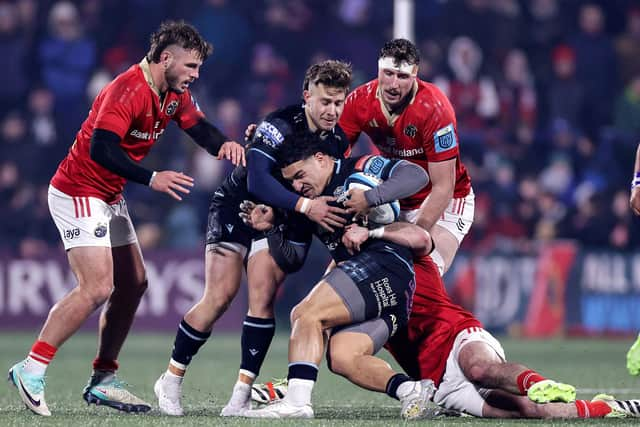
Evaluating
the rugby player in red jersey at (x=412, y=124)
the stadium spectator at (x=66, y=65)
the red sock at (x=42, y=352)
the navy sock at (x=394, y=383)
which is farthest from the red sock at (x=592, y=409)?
the stadium spectator at (x=66, y=65)

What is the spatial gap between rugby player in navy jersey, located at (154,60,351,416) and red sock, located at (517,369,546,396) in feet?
4.12

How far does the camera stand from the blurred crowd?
15570 millimetres

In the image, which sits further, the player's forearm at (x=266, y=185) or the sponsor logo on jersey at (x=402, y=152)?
the sponsor logo on jersey at (x=402, y=152)

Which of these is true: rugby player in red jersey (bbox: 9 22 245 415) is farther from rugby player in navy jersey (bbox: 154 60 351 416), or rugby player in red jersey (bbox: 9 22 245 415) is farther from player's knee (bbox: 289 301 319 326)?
player's knee (bbox: 289 301 319 326)

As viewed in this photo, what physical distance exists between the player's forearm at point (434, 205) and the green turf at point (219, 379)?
3.82 feet

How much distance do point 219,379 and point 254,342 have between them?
7.99 ft

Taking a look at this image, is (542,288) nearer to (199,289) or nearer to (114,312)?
(199,289)

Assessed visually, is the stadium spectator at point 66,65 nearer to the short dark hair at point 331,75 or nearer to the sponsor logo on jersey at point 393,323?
the short dark hair at point 331,75

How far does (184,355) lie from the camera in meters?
7.12

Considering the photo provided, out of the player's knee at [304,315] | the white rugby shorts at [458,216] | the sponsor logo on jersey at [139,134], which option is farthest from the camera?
the white rugby shorts at [458,216]

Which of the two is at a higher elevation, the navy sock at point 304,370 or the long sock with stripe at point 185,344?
the navy sock at point 304,370

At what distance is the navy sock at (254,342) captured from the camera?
689cm

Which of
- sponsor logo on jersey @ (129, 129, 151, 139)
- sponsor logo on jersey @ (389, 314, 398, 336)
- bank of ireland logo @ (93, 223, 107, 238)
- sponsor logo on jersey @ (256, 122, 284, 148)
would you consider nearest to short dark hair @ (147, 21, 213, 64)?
sponsor logo on jersey @ (129, 129, 151, 139)

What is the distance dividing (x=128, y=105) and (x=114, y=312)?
132 centimetres
